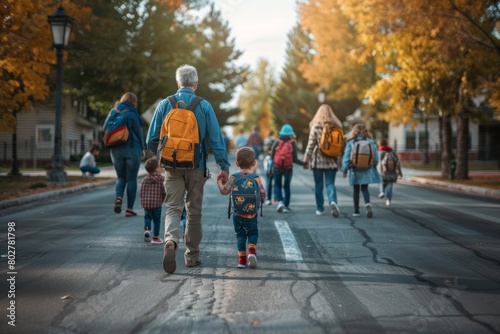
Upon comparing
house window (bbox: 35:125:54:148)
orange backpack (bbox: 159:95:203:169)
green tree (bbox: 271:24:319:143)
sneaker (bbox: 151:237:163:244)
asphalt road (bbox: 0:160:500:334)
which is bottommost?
asphalt road (bbox: 0:160:500:334)

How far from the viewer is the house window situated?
3897 centimetres

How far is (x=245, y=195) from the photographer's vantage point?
6.00 metres

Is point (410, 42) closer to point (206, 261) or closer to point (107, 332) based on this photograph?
point (206, 261)

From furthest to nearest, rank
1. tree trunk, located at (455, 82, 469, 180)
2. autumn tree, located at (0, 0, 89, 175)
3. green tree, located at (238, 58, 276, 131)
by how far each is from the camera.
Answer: green tree, located at (238, 58, 276, 131) < tree trunk, located at (455, 82, 469, 180) < autumn tree, located at (0, 0, 89, 175)

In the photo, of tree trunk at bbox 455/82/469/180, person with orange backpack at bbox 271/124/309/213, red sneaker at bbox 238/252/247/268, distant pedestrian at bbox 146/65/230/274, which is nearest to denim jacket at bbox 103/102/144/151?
person with orange backpack at bbox 271/124/309/213

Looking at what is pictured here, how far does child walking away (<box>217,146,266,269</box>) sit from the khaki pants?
26cm

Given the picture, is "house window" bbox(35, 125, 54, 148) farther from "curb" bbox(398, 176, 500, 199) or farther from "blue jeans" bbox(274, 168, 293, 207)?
"blue jeans" bbox(274, 168, 293, 207)

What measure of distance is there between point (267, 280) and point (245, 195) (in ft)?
3.34

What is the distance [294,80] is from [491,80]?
142ft

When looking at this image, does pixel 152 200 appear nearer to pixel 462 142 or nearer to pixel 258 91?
A: pixel 462 142

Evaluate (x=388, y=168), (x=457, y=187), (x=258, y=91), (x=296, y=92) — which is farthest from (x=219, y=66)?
(x=388, y=168)

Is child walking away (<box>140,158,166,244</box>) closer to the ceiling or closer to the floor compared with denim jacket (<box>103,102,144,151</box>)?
closer to the floor

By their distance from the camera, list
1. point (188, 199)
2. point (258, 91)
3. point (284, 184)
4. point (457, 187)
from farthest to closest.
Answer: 1. point (258, 91)
2. point (457, 187)
3. point (284, 184)
4. point (188, 199)

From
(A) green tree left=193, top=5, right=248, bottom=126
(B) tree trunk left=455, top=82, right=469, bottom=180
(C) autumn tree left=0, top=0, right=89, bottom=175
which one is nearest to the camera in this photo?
(C) autumn tree left=0, top=0, right=89, bottom=175
